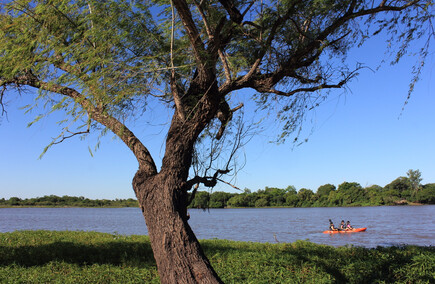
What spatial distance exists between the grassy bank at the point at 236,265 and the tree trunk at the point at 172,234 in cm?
315

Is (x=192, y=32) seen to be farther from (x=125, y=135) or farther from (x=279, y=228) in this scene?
(x=279, y=228)

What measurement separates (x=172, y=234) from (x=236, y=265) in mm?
4268

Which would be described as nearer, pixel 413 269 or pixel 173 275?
pixel 173 275

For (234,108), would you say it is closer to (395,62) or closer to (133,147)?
(133,147)

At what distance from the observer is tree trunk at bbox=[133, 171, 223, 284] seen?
342cm

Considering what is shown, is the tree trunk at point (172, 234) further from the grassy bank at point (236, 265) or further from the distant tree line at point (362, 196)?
the distant tree line at point (362, 196)

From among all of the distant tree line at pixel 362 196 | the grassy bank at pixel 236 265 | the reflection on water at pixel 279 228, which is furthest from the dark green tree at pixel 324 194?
the grassy bank at pixel 236 265

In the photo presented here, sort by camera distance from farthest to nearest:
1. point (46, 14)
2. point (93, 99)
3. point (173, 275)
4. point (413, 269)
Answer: point (413, 269) → point (46, 14) → point (93, 99) → point (173, 275)

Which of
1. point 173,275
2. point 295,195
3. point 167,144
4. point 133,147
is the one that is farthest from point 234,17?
point 295,195

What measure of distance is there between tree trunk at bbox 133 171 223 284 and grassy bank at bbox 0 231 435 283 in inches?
124

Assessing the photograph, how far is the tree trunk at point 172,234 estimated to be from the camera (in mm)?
3418

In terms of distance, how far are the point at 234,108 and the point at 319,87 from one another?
1.11 meters

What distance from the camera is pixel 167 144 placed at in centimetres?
411

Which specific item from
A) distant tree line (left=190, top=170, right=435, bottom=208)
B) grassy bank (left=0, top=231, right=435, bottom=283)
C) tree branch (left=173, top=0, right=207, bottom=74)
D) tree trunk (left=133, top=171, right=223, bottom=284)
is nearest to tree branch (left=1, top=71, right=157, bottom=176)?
→ tree trunk (left=133, top=171, right=223, bottom=284)
